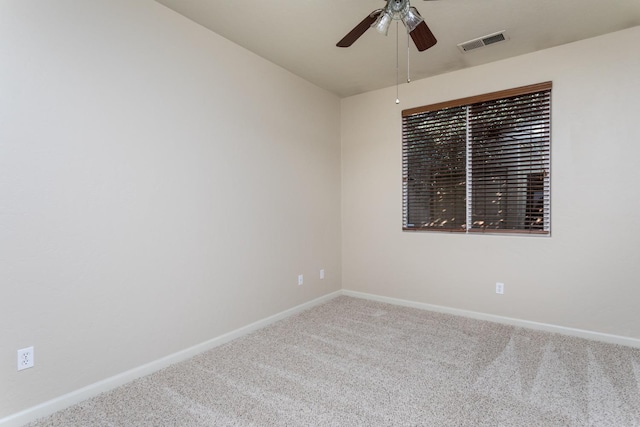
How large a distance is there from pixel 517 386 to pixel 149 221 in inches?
108

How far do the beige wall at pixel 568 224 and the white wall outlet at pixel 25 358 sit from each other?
3323 mm

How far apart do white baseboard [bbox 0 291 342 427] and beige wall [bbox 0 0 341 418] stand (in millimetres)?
44

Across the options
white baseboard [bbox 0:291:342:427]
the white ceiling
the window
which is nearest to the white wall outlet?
white baseboard [bbox 0:291:342:427]

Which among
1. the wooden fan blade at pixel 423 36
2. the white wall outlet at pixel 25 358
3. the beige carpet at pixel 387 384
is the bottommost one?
the beige carpet at pixel 387 384

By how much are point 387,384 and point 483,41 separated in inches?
113

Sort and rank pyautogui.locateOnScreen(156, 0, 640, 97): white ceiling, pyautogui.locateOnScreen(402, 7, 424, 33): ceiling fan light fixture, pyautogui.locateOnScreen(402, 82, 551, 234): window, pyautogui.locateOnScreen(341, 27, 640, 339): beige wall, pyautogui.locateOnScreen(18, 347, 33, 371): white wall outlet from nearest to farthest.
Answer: pyautogui.locateOnScreen(18, 347, 33, 371): white wall outlet → pyautogui.locateOnScreen(402, 7, 424, 33): ceiling fan light fixture → pyautogui.locateOnScreen(156, 0, 640, 97): white ceiling → pyautogui.locateOnScreen(341, 27, 640, 339): beige wall → pyautogui.locateOnScreen(402, 82, 551, 234): window

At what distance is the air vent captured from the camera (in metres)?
2.82

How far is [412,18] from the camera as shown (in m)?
2.00

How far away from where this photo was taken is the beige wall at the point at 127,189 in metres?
1.83

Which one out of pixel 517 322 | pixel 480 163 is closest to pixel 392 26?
pixel 480 163

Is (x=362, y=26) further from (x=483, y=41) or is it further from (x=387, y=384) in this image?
(x=387, y=384)

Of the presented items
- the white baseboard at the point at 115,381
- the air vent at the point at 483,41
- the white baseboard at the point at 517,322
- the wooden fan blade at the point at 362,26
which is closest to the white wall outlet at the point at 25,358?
the white baseboard at the point at 115,381

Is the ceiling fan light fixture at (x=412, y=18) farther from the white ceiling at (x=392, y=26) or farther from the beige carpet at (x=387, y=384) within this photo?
the beige carpet at (x=387, y=384)

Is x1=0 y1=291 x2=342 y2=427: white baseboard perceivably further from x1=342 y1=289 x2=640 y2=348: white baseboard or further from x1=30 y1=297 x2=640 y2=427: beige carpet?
x1=342 y1=289 x2=640 y2=348: white baseboard
